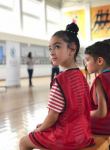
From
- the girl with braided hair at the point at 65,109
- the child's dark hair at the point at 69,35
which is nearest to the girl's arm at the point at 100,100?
the girl with braided hair at the point at 65,109

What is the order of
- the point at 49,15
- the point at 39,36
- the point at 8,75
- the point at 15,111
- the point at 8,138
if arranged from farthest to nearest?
the point at 49,15 < the point at 39,36 < the point at 8,75 < the point at 15,111 < the point at 8,138

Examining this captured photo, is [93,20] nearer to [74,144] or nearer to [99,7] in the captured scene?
[99,7]

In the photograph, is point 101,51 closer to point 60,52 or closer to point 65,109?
point 60,52

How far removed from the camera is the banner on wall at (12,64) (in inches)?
568

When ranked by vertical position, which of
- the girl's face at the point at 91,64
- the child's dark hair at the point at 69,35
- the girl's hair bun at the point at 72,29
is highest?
the girl's hair bun at the point at 72,29

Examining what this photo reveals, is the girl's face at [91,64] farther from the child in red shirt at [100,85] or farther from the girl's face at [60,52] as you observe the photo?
the girl's face at [60,52]

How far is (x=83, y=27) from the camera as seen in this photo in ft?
99.7

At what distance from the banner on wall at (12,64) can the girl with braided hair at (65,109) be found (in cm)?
1238

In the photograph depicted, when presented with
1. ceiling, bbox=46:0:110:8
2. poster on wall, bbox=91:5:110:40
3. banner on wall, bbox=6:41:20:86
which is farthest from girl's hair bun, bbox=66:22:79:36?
ceiling, bbox=46:0:110:8

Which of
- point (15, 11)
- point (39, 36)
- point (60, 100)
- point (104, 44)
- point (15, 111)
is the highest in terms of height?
point (15, 11)

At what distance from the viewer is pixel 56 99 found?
192cm

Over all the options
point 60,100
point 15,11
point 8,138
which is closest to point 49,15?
point 15,11

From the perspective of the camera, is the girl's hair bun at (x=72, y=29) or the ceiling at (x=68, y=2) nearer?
the girl's hair bun at (x=72, y=29)

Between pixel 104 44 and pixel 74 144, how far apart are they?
3.09ft
